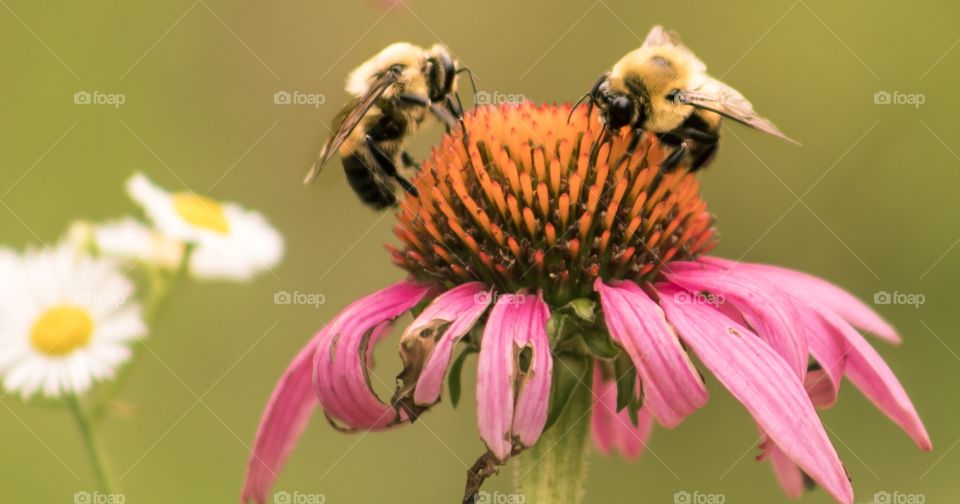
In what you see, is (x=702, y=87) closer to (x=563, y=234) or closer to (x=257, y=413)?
(x=563, y=234)

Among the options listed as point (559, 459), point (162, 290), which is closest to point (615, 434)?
point (559, 459)

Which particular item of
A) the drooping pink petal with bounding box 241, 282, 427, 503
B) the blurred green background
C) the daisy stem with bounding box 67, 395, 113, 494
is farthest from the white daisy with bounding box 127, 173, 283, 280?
the blurred green background

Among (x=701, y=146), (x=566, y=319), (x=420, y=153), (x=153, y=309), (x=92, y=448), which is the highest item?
(x=701, y=146)

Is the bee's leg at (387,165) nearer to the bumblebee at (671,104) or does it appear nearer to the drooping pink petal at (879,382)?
the bumblebee at (671,104)

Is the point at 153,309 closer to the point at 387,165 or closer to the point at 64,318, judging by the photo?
the point at 64,318

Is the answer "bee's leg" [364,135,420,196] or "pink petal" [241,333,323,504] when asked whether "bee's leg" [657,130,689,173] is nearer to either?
"bee's leg" [364,135,420,196]

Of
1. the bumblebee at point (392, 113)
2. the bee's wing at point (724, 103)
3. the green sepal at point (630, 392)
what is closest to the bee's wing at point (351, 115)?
the bumblebee at point (392, 113)
